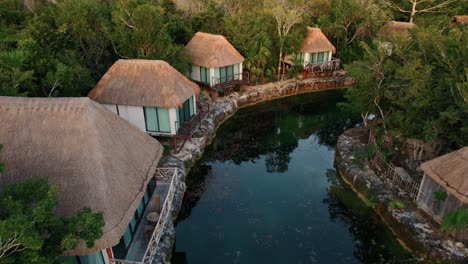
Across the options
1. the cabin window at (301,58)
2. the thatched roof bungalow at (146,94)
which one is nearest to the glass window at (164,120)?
the thatched roof bungalow at (146,94)

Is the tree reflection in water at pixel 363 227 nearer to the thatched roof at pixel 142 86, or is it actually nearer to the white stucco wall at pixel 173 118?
the white stucco wall at pixel 173 118

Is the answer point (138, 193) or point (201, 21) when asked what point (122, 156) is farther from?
point (201, 21)

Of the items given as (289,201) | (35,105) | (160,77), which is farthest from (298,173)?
(35,105)

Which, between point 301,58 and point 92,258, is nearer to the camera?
point 92,258

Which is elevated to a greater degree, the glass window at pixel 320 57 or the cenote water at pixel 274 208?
the glass window at pixel 320 57

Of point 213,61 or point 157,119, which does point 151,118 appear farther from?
point 213,61

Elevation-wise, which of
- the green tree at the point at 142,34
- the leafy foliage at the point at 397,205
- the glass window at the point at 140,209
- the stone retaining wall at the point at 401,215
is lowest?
the stone retaining wall at the point at 401,215

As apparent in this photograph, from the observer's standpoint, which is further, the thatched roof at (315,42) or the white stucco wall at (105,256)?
the thatched roof at (315,42)

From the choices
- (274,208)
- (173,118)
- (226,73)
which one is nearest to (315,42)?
(226,73)
